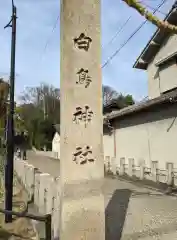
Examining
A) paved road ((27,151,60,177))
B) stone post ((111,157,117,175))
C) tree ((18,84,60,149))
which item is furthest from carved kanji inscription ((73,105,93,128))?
tree ((18,84,60,149))

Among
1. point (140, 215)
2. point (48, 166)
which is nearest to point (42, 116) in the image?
point (48, 166)

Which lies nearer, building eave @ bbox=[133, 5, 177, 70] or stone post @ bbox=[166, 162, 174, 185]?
stone post @ bbox=[166, 162, 174, 185]

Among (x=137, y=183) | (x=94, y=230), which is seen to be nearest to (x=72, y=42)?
(x=94, y=230)

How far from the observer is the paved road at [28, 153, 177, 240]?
6.17 m

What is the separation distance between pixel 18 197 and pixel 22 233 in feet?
20.6

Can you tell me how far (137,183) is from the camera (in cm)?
1391

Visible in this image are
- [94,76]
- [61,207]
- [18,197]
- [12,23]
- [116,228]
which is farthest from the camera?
[18,197]

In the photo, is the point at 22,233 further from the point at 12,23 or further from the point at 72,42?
the point at 12,23

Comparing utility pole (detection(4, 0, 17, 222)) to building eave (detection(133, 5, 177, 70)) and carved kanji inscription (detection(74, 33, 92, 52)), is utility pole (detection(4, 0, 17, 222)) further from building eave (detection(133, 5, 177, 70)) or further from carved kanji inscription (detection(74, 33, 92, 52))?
building eave (detection(133, 5, 177, 70))

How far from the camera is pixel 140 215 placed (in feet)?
24.8

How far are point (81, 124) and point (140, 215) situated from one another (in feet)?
12.0

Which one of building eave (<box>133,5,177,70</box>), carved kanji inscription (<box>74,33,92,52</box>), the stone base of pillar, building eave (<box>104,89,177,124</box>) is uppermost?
building eave (<box>133,5,177,70</box>)

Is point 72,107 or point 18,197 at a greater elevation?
point 72,107

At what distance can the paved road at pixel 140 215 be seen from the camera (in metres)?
6.17
